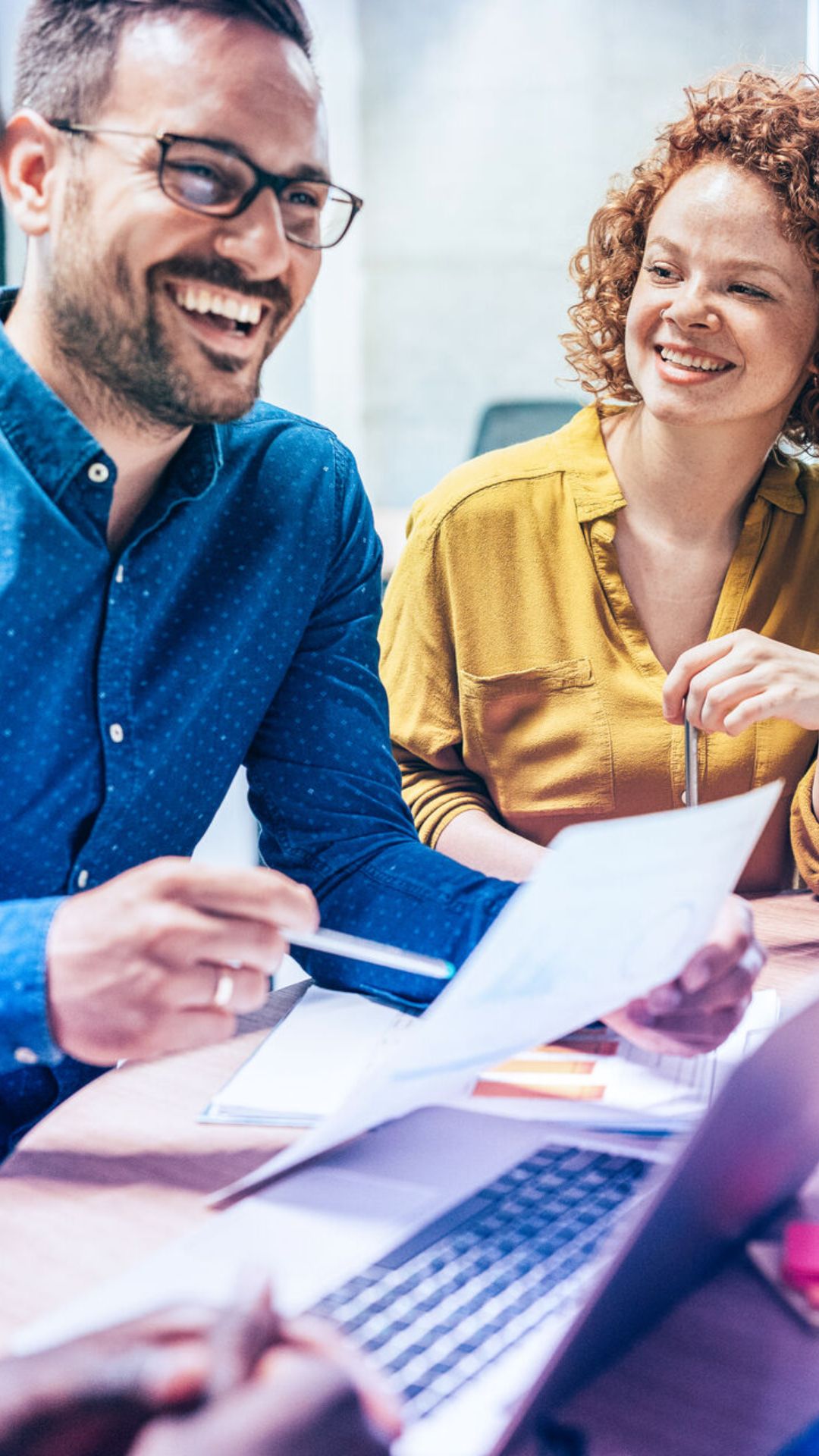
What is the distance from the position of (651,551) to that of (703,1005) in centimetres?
89

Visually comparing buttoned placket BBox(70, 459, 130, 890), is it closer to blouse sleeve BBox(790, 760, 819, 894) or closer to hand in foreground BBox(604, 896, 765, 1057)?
hand in foreground BBox(604, 896, 765, 1057)

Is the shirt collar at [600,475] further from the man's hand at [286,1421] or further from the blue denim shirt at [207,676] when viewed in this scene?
the man's hand at [286,1421]

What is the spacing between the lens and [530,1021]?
2.13 feet

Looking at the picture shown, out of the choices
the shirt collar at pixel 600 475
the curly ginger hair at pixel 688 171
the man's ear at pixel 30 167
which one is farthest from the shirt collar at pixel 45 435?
the curly ginger hair at pixel 688 171

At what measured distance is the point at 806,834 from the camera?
4.68 ft

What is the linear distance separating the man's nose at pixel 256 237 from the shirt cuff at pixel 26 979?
0.47m

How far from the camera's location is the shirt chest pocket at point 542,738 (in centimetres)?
153

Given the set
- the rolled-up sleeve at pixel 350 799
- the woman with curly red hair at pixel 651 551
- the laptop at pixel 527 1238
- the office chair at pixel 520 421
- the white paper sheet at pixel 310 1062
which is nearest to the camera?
the laptop at pixel 527 1238

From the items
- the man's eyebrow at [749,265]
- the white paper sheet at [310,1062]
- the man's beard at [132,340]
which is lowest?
the white paper sheet at [310,1062]

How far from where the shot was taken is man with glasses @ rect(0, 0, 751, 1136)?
92 cm

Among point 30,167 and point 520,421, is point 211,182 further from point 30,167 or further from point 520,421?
point 520,421

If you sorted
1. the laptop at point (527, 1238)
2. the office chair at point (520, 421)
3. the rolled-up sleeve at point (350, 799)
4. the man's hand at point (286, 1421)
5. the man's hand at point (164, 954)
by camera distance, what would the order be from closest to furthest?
1. the man's hand at point (286, 1421)
2. the laptop at point (527, 1238)
3. the man's hand at point (164, 954)
4. the rolled-up sleeve at point (350, 799)
5. the office chair at point (520, 421)

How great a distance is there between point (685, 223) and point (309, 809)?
84 centimetres

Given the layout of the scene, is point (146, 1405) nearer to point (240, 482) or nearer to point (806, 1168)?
point (806, 1168)
